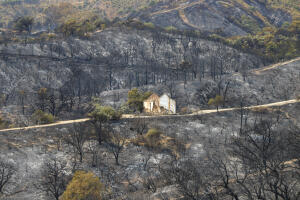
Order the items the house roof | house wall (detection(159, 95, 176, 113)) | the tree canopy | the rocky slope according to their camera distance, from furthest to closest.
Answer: the rocky slope < house wall (detection(159, 95, 176, 113)) < the house roof < the tree canopy

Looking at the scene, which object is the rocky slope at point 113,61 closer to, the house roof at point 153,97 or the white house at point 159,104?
the white house at point 159,104

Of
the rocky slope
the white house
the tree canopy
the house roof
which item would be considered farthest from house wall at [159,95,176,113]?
the tree canopy

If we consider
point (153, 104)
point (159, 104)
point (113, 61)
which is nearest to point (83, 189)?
point (153, 104)

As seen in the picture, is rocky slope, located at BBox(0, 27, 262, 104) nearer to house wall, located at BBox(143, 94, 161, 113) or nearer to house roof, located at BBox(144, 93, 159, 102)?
house roof, located at BBox(144, 93, 159, 102)

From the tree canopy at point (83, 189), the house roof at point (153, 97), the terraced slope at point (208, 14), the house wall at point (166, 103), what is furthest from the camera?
the terraced slope at point (208, 14)

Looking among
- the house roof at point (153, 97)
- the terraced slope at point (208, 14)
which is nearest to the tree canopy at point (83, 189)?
the house roof at point (153, 97)

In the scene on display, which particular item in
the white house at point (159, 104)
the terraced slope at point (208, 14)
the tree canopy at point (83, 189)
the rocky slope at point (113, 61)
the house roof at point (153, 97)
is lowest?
the tree canopy at point (83, 189)

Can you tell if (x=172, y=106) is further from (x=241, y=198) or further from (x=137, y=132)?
(x=241, y=198)

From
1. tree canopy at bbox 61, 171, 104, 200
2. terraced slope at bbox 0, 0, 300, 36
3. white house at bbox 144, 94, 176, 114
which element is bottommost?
tree canopy at bbox 61, 171, 104, 200

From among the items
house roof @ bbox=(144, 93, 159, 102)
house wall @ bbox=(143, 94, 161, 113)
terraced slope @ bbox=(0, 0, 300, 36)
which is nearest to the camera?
house wall @ bbox=(143, 94, 161, 113)

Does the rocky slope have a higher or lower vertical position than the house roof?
higher

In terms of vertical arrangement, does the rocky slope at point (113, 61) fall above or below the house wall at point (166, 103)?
above

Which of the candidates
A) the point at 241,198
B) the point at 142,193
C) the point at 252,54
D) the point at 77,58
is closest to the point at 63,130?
the point at 142,193

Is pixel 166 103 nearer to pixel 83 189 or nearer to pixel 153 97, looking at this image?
pixel 153 97
